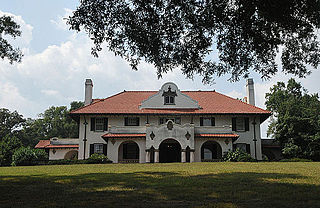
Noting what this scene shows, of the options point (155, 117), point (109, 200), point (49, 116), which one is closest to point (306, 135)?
point (155, 117)

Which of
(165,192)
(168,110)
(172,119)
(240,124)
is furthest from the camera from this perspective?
(168,110)

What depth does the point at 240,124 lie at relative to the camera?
33938 mm

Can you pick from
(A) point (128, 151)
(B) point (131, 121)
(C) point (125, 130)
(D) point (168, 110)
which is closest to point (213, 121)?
(D) point (168, 110)

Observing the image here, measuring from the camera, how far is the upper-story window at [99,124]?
34.2 meters

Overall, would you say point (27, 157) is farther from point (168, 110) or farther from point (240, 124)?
point (240, 124)

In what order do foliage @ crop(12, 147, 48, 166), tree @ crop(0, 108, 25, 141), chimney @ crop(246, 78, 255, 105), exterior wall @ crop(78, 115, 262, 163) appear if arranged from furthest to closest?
tree @ crop(0, 108, 25, 141) < chimney @ crop(246, 78, 255, 105) < exterior wall @ crop(78, 115, 262, 163) < foliage @ crop(12, 147, 48, 166)

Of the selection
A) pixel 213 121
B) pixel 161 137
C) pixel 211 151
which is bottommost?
pixel 211 151

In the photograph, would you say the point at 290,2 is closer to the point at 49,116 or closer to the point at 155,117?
the point at 155,117

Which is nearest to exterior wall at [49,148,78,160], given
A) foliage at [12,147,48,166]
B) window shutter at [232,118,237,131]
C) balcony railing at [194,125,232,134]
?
foliage at [12,147,48,166]

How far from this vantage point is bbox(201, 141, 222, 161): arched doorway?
32688 millimetres

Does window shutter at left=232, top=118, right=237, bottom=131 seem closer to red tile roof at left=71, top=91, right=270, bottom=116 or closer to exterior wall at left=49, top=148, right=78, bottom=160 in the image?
red tile roof at left=71, top=91, right=270, bottom=116

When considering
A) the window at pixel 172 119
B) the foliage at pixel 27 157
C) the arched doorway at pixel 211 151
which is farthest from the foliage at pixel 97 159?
the arched doorway at pixel 211 151

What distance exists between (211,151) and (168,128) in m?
5.49

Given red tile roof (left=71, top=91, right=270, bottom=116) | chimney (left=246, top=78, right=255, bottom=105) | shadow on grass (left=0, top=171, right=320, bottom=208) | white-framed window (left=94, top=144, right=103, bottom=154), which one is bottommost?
shadow on grass (left=0, top=171, right=320, bottom=208)
